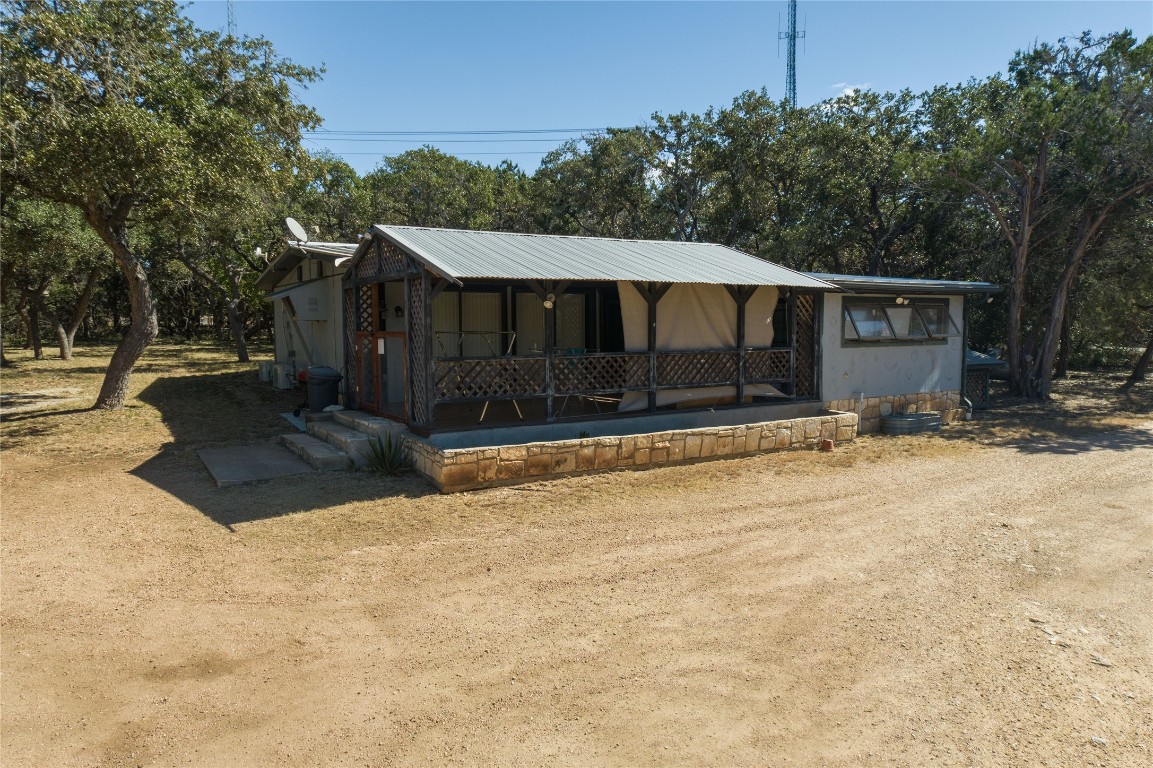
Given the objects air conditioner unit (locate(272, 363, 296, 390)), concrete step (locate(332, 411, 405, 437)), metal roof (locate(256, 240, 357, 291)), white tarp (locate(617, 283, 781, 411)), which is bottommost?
concrete step (locate(332, 411, 405, 437))

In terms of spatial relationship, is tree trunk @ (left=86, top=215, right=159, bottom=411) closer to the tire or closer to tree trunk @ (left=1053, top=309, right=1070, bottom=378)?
the tire

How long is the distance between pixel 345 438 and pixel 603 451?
10.6 feet

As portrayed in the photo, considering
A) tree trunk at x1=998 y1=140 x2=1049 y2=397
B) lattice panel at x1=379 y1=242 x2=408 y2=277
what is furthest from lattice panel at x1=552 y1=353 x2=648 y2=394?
tree trunk at x1=998 y1=140 x2=1049 y2=397

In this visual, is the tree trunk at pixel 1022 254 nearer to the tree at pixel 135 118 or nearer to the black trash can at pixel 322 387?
the black trash can at pixel 322 387

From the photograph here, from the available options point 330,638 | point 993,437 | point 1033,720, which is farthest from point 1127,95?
point 330,638

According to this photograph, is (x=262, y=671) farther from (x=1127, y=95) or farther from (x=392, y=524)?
(x=1127, y=95)

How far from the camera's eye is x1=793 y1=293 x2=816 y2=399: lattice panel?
11.2m

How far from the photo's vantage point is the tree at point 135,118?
8.95m

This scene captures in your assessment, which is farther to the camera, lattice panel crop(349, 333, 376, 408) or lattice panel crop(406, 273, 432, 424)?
lattice panel crop(349, 333, 376, 408)

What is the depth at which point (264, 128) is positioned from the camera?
41.0 feet

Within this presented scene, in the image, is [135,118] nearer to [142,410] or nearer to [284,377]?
[142,410]

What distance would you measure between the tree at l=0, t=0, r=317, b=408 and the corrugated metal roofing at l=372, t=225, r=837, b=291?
11.0 ft

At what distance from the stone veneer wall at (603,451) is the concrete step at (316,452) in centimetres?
91

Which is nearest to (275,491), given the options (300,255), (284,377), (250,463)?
(250,463)
